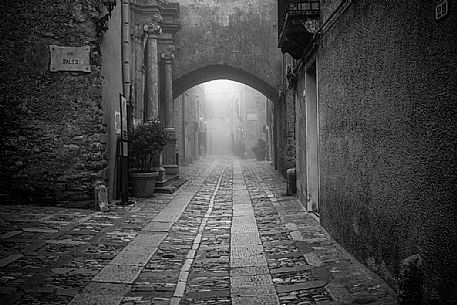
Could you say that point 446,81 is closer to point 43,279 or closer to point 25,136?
point 43,279

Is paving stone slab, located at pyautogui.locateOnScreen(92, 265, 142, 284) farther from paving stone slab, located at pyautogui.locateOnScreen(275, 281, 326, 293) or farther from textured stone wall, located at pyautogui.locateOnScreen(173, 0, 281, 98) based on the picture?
textured stone wall, located at pyautogui.locateOnScreen(173, 0, 281, 98)

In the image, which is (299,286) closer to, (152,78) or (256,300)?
(256,300)

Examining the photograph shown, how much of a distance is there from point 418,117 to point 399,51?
1.86ft

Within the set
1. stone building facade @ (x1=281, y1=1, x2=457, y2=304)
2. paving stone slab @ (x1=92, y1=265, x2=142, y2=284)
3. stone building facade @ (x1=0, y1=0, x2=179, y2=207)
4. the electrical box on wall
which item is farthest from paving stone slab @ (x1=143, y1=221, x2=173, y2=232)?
the electrical box on wall

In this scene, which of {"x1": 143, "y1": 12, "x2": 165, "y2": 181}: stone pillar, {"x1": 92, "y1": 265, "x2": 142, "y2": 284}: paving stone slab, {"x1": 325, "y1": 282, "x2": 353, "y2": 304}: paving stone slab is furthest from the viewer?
{"x1": 143, "y1": 12, "x2": 165, "y2": 181}: stone pillar

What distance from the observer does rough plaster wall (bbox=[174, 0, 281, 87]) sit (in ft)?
59.0

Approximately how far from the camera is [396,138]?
345cm

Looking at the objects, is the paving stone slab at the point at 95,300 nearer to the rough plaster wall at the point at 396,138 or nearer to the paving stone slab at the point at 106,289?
the paving stone slab at the point at 106,289

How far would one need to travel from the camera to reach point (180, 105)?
84.4 ft

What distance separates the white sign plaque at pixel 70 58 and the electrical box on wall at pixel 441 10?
679 cm

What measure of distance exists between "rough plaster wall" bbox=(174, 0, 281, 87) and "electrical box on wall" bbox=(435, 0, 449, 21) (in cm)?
1545

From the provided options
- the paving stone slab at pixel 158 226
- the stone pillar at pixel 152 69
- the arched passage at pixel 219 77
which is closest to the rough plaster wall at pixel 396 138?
the paving stone slab at pixel 158 226

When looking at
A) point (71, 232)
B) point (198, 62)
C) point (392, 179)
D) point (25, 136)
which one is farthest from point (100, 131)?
point (198, 62)

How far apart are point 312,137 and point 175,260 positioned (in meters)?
3.83
